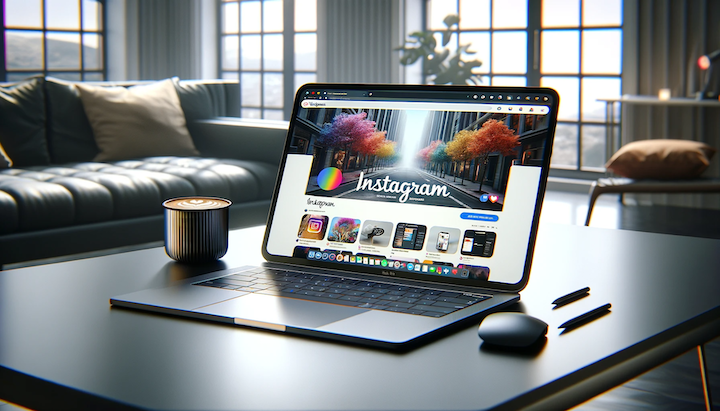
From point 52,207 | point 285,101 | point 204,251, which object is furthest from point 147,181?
point 285,101

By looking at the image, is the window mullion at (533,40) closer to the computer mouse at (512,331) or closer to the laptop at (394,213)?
the laptop at (394,213)

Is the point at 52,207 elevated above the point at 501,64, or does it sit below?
below

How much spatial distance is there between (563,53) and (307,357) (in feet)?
15.2

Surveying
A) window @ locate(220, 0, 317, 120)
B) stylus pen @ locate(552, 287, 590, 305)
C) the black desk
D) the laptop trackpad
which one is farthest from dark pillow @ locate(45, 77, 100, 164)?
window @ locate(220, 0, 317, 120)

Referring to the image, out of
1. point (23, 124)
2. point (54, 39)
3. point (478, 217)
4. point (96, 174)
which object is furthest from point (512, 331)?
point (54, 39)

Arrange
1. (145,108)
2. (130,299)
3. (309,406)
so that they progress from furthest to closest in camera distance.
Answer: (145,108) < (130,299) < (309,406)

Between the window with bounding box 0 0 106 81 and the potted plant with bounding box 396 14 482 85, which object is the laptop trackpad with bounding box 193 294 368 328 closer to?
the potted plant with bounding box 396 14 482 85

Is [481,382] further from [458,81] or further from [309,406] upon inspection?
[458,81]

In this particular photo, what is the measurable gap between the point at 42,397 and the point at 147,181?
2.05 m

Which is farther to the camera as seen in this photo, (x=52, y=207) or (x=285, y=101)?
(x=285, y=101)

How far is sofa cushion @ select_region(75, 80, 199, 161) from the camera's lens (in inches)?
117

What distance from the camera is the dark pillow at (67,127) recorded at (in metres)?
2.88

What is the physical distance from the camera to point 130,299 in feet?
2.22

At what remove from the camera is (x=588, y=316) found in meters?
0.62
